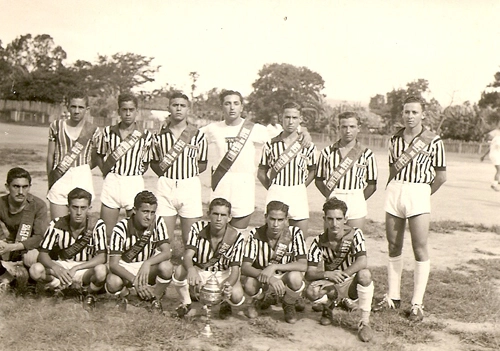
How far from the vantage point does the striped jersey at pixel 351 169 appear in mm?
5289

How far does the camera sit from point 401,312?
202 inches

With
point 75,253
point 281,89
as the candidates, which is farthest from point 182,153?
point 281,89

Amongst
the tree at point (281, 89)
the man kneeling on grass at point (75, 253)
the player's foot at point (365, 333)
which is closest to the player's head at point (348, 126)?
the player's foot at point (365, 333)

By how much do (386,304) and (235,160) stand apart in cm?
212

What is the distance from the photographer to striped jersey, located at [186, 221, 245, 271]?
484 centimetres

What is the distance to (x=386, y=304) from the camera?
17.2ft

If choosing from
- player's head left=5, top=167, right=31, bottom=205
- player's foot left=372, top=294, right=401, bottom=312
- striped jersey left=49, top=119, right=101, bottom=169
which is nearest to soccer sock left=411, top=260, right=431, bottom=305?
player's foot left=372, top=294, right=401, bottom=312

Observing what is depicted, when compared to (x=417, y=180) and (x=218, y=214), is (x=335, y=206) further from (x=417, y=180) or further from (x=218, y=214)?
(x=218, y=214)

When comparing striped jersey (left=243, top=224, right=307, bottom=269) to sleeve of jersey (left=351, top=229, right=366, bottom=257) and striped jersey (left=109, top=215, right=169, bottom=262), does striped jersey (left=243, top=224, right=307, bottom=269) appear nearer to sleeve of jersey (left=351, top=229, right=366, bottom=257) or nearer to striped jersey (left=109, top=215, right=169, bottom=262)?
sleeve of jersey (left=351, top=229, right=366, bottom=257)

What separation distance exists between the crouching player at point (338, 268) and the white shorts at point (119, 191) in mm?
1947

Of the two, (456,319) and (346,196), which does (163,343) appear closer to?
(346,196)

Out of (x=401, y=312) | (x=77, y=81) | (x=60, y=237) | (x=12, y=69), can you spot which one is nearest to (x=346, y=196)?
(x=401, y=312)

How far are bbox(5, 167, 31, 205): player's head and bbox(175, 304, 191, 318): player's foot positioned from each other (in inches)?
74.6

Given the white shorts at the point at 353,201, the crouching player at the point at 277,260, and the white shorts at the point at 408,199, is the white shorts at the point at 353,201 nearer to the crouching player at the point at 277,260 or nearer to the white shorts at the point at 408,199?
the white shorts at the point at 408,199
